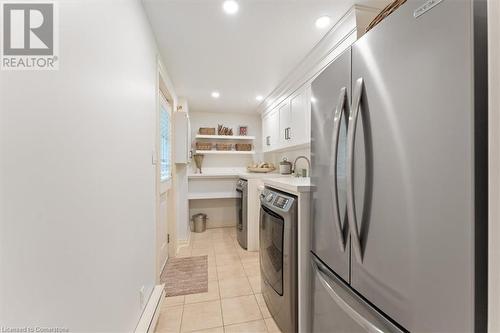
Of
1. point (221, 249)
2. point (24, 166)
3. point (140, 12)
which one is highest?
point (140, 12)

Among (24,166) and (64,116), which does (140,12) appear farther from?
(24,166)

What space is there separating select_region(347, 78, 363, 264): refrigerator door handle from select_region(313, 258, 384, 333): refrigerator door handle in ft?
Answer: 0.73

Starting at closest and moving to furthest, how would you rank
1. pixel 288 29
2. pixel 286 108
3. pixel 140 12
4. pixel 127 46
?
pixel 127 46, pixel 140 12, pixel 288 29, pixel 286 108

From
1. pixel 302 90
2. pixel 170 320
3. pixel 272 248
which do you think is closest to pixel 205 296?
pixel 170 320

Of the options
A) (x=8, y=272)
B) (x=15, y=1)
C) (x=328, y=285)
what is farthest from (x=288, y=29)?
(x=8, y=272)

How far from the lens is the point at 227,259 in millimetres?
2734

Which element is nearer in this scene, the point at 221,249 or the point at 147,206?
the point at 147,206

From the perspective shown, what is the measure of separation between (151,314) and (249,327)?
758 millimetres

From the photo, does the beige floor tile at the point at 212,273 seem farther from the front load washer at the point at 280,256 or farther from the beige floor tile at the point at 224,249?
the front load washer at the point at 280,256

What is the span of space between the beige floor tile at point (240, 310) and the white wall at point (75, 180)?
2.69 feet

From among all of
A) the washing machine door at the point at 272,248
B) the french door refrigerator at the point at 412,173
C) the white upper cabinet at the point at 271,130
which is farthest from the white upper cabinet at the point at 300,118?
the french door refrigerator at the point at 412,173

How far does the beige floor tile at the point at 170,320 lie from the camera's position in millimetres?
1561

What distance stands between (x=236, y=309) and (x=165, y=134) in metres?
2.14

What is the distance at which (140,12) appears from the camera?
4.46ft
